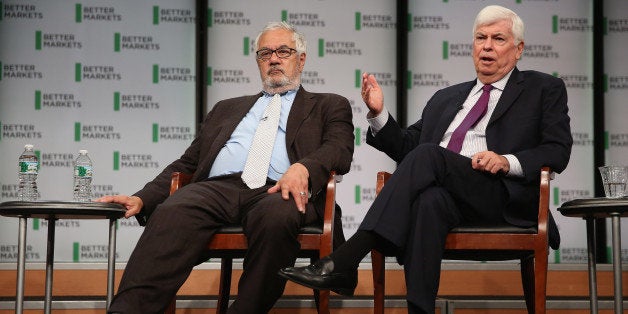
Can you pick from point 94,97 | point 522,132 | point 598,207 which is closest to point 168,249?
point 522,132

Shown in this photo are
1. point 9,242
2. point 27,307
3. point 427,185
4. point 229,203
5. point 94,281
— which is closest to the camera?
point 427,185

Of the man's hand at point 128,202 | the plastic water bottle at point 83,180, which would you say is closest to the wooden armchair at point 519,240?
the man's hand at point 128,202

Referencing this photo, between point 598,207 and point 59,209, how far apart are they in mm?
1912

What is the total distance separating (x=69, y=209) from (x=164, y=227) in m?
0.35

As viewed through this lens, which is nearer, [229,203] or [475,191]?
[475,191]

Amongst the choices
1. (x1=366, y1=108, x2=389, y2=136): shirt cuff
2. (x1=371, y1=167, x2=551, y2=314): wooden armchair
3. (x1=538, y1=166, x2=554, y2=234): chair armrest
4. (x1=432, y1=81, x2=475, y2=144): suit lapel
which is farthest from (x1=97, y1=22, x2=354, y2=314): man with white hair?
(x1=538, y1=166, x2=554, y2=234): chair armrest

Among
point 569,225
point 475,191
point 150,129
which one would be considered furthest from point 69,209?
point 569,225

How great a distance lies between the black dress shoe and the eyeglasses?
1.17 meters

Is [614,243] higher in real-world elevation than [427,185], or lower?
lower

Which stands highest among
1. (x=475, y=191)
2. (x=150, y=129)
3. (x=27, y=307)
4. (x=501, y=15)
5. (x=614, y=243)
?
(x=501, y=15)

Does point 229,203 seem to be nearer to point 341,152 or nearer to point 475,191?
point 341,152

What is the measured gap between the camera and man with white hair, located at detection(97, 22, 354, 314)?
2896 mm

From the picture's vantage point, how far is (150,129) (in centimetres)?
543

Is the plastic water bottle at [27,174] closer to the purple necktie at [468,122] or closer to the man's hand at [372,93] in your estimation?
the man's hand at [372,93]
